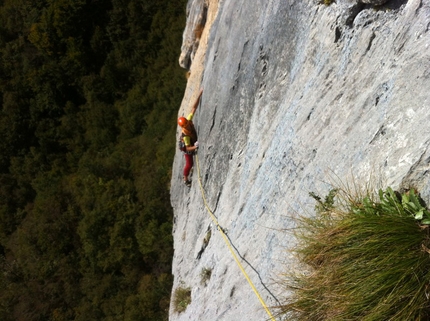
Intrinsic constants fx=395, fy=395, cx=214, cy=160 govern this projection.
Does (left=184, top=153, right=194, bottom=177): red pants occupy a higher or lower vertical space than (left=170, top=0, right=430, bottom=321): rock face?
lower

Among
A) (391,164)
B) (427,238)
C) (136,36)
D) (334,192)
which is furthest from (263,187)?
(136,36)

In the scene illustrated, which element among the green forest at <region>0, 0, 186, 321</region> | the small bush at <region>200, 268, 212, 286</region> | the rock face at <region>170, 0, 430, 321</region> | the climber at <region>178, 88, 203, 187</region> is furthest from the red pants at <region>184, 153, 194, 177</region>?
the green forest at <region>0, 0, 186, 321</region>

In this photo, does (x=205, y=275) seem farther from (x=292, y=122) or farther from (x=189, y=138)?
(x=189, y=138)

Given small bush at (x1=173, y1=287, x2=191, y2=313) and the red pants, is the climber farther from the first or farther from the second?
small bush at (x1=173, y1=287, x2=191, y2=313)

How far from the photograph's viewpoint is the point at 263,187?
578cm

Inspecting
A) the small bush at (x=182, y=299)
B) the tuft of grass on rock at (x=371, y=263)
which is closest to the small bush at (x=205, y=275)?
the small bush at (x=182, y=299)

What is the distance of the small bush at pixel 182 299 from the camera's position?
29.4ft

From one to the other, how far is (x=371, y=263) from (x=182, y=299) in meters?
6.86

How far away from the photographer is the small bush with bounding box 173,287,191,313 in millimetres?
8963

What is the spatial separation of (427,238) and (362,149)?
46.2 inches

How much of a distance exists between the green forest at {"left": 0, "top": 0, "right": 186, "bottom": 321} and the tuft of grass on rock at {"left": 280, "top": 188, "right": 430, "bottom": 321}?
51.8 ft

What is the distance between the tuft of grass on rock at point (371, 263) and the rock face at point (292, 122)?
265 mm

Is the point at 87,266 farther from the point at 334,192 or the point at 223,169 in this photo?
the point at 334,192

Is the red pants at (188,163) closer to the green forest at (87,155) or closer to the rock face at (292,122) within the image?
the rock face at (292,122)
